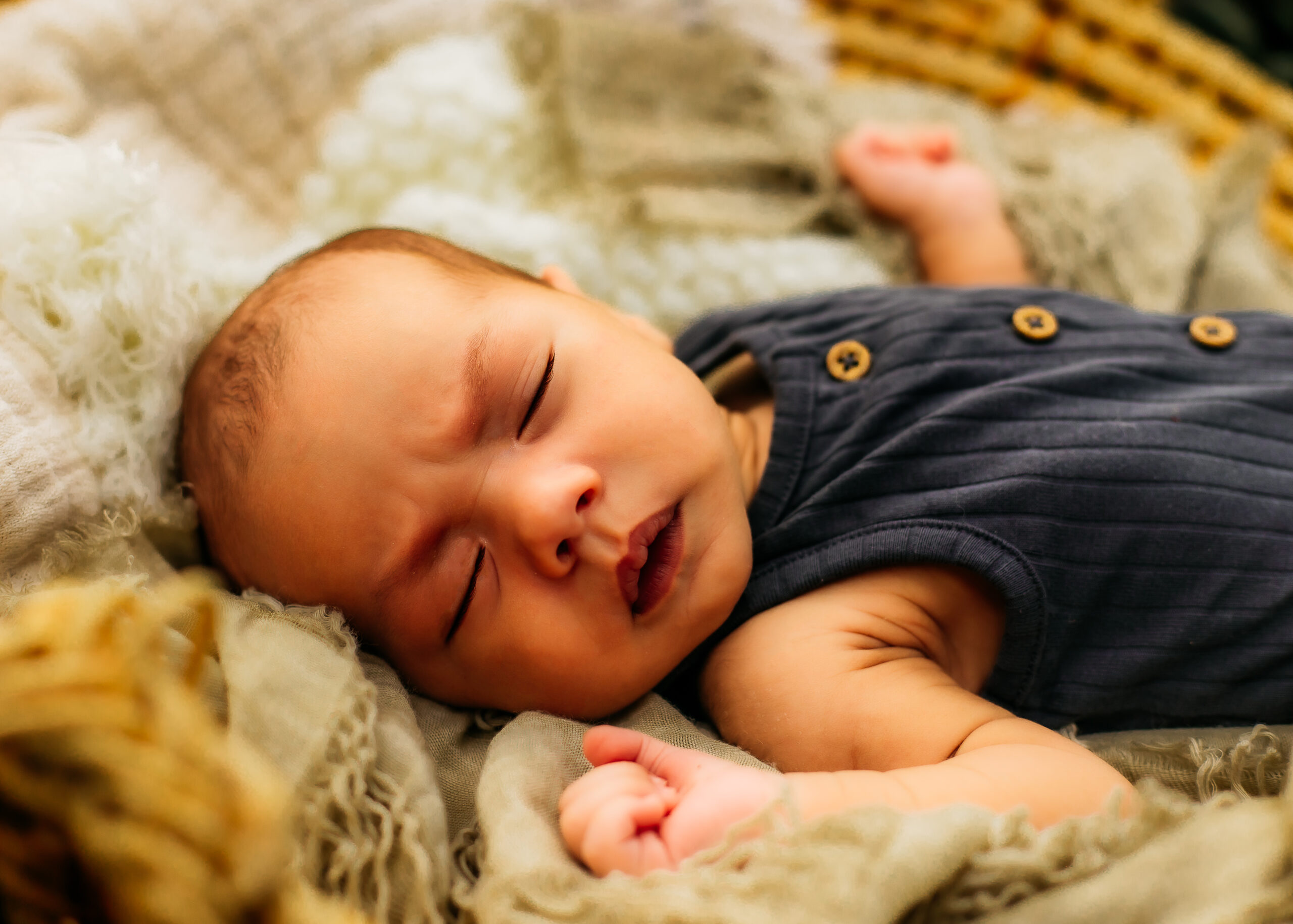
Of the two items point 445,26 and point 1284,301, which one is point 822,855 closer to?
point 1284,301

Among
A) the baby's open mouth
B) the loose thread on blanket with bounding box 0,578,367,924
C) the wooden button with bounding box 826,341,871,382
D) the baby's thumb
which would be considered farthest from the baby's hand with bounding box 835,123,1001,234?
the loose thread on blanket with bounding box 0,578,367,924

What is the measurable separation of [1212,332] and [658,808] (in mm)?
835

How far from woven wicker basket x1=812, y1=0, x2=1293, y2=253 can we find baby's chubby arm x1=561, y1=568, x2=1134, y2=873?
1289 mm

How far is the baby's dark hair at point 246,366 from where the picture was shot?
0.87 m

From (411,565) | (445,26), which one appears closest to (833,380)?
(411,565)

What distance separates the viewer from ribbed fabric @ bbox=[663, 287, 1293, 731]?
0.89m

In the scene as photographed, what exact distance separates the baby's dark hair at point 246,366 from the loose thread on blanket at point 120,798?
1.32ft

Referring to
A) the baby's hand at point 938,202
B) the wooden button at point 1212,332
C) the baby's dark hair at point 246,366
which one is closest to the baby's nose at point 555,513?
the baby's dark hair at point 246,366

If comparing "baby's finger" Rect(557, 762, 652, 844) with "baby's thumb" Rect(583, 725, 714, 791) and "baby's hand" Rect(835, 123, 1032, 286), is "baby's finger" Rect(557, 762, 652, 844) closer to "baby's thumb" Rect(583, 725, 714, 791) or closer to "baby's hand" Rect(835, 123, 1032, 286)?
"baby's thumb" Rect(583, 725, 714, 791)

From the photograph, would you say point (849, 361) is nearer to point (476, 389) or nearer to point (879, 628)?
point (879, 628)

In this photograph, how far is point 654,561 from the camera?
2.80 feet

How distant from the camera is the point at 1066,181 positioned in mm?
1529

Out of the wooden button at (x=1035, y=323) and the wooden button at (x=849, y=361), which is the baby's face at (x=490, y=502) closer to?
the wooden button at (x=849, y=361)

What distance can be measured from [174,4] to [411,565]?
38.0 inches
